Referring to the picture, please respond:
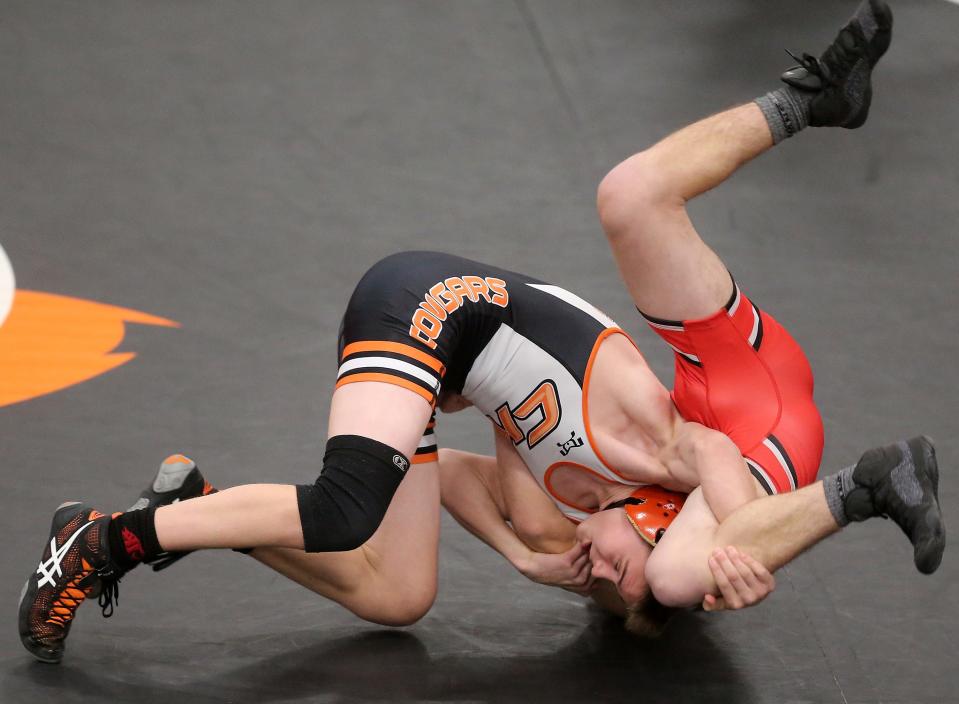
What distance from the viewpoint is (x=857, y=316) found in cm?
430

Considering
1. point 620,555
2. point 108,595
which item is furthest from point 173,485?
point 620,555

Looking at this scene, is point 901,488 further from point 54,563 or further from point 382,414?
point 54,563

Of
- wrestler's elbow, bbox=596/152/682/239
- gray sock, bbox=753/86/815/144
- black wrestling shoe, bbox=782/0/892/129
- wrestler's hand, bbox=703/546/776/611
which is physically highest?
black wrestling shoe, bbox=782/0/892/129

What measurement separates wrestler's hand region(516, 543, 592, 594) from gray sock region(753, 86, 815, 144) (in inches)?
38.4

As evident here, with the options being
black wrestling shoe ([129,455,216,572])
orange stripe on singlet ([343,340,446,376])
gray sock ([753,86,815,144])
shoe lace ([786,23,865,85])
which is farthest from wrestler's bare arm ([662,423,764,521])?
black wrestling shoe ([129,455,216,572])

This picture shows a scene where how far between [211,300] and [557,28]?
240cm

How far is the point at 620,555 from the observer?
285 centimetres

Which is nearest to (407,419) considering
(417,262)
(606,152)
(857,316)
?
(417,262)

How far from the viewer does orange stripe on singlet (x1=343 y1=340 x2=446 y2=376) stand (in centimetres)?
278

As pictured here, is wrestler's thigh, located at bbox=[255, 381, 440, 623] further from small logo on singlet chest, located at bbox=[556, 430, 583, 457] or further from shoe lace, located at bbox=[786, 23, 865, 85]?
shoe lace, located at bbox=[786, 23, 865, 85]

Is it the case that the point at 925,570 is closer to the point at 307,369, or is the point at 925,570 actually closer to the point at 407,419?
the point at 407,419

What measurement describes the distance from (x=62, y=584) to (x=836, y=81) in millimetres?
1864

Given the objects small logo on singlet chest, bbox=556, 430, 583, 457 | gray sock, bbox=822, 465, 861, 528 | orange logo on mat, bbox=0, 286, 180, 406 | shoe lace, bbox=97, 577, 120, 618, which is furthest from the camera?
orange logo on mat, bbox=0, 286, 180, 406

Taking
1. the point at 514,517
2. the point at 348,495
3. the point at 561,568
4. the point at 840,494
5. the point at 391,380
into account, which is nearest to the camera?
the point at 840,494
